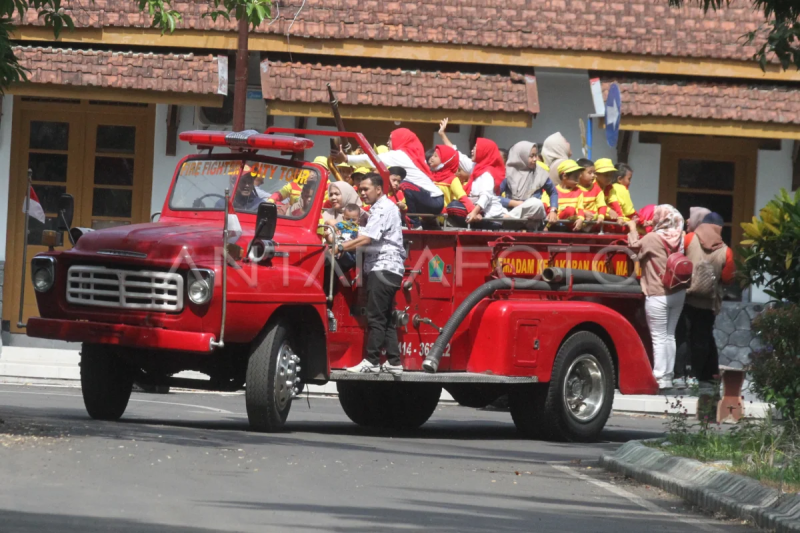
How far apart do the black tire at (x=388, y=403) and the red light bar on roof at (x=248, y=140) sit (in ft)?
8.12

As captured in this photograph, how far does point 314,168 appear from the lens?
12.5 metres

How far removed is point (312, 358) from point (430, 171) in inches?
112

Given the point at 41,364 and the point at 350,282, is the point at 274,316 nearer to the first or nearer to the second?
the point at 350,282

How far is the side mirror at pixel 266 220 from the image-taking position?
1089 centimetres

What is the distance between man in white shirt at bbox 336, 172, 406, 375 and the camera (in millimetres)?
11977

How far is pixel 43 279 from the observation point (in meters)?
11.5

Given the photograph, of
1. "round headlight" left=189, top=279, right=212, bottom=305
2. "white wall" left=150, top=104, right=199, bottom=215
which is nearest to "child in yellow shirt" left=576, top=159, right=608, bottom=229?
"round headlight" left=189, top=279, right=212, bottom=305

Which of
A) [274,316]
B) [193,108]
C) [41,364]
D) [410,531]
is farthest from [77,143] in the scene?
[410,531]

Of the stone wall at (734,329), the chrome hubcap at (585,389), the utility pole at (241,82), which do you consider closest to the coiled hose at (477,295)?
the chrome hubcap at (585,389)

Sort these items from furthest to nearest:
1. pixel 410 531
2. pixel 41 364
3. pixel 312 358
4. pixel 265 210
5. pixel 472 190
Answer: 1. pixel 41 364
2. pixel 472 190
3. pixel 312 358
4. pixel 265 210
5. pixel 410 531

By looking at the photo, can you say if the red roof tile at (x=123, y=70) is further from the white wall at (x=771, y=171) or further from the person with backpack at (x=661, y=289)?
the person with backpack at (x=661, y=289)

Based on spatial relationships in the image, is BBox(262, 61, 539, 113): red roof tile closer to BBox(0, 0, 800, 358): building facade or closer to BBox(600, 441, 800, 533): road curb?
BBox(0, 0, 800, 358): building facade

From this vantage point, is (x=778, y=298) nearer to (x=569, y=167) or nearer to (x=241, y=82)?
(x=569, y=167)

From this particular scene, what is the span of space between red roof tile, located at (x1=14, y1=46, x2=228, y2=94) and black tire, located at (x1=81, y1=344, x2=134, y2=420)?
9097 mm
